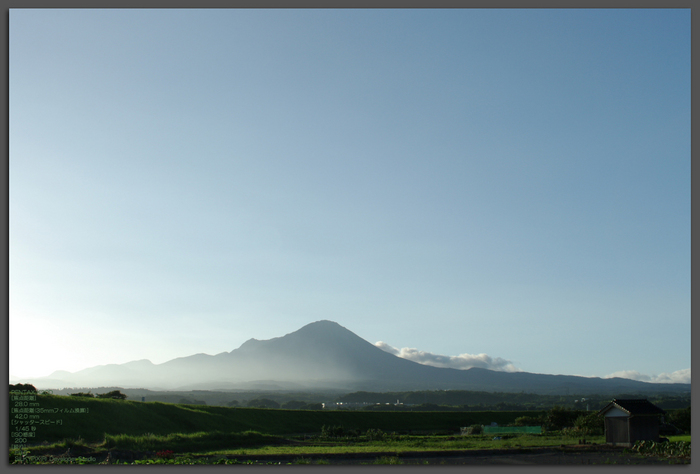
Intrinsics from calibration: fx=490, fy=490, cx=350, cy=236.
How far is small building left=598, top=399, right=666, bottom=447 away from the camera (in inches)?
1243

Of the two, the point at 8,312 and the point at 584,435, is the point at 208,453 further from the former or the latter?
the point at 584,435

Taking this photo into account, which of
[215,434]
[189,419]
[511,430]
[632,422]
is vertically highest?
[632,422]

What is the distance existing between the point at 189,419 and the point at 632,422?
37.6 metres

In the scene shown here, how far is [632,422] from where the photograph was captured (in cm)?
3178

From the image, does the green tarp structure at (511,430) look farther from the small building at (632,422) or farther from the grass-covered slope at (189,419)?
the small building at (632,422)

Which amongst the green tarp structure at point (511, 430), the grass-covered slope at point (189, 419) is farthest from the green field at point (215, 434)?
the green tarp structure at point (511, 430)

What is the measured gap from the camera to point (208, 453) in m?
28.3

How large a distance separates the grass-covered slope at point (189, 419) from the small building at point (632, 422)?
3361 cm

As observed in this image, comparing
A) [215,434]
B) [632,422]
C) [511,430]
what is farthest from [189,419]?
[632,422]

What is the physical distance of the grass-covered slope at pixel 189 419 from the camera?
34.6m

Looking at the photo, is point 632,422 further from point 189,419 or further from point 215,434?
point 189,419

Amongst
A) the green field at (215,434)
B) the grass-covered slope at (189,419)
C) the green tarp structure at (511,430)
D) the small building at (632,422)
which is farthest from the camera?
the green tarp structure at (511,430)

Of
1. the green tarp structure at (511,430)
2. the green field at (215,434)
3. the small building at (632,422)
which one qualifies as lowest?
the green tarp structure at (511,430)

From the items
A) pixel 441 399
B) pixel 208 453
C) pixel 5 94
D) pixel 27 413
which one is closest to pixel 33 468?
pixel 27 413
